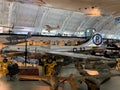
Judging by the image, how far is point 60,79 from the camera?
7.51 metres

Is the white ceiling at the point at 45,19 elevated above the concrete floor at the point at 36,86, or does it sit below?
above

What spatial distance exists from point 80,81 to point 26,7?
18.6 meters

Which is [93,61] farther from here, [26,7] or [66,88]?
[26,7]

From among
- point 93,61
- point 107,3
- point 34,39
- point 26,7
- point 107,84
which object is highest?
point 26,7

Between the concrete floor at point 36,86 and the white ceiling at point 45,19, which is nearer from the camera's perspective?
the concrete floor at point 36,86

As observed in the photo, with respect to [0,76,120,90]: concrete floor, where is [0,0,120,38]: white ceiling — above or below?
above

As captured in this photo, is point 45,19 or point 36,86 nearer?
point 36,86

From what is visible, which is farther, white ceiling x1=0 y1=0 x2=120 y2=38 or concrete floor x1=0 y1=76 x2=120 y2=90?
white ceiling x1=0 y1=0 x2=120 y2=38

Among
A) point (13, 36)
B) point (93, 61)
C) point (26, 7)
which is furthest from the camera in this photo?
point (26, 7)

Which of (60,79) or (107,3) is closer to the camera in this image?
(60,79)

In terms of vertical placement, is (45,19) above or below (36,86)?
above

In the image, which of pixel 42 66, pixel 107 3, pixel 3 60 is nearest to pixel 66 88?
pixel 107 3

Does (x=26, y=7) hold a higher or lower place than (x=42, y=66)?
higher

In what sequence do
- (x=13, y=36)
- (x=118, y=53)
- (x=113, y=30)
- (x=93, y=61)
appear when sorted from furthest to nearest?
(x=113, y=30), (x=118, y=53), (x=13, y=36), (x=93, y=61)
